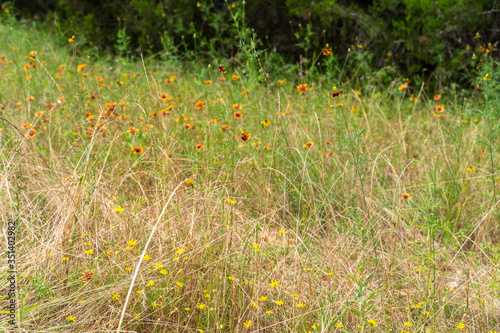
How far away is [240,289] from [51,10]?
23.6ft

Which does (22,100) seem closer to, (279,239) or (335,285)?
(279,239)

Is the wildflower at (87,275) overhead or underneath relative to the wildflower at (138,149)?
overhead

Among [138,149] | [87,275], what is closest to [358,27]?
[138,149]

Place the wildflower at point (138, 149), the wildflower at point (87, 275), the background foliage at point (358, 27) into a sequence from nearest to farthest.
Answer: the wildflower at point (87, 275), the wildflower at point (138, 149), the background foliage at point (358, 27)

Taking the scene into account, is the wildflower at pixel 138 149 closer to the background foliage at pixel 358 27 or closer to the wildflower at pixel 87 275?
the wildflower at pixel 87 275

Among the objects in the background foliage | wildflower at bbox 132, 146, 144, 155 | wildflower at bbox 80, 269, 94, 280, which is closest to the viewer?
wildflower at bbox 80, 269, 94, 280

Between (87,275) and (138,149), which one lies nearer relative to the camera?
(87,275)

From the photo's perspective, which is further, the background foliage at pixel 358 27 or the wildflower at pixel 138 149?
the background foliage at pixel 358 27

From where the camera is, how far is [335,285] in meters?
1.91

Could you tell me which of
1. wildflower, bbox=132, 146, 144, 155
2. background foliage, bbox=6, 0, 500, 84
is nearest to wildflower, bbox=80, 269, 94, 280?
wildflower, bbox=132, 146, 144, 155

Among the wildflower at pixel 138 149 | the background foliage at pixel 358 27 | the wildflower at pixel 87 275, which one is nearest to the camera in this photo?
the wildflower at pixel 87 275

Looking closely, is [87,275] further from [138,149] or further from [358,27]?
[358,27]

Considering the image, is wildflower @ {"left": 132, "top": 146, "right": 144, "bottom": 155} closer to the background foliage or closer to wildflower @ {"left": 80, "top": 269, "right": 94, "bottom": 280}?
wildflower @ {"left": 80, "top": 269, "right": 94, "bottom": 280}

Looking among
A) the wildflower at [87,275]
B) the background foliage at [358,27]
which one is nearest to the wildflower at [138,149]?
the wildflower at [87,275]
